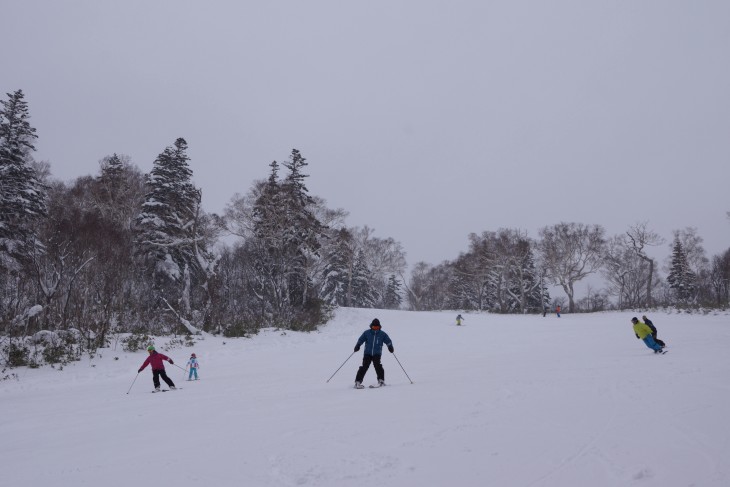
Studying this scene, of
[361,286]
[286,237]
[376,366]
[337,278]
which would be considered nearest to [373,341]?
[376,366]

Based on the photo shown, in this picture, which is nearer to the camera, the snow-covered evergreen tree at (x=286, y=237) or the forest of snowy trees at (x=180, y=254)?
the forest of snowy trees at (x=180, y=254)

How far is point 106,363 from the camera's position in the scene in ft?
50.2

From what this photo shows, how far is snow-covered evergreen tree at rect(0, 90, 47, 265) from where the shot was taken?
1816cm

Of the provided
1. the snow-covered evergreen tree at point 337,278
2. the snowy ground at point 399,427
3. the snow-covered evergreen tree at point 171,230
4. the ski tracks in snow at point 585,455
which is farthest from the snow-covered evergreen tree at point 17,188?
the snow-covered evergreen tree at point 337,278

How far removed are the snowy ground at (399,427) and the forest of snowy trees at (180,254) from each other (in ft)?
20.1

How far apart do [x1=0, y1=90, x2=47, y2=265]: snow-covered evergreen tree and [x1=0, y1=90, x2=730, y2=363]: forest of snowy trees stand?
63 mm

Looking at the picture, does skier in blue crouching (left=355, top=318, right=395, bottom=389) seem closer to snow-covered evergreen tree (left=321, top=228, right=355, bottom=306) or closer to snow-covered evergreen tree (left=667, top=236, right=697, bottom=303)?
snow-covered evergreen tree (left=321, top=228, right=355, bottom=306)

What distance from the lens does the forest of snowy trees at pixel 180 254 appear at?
17.7 meters

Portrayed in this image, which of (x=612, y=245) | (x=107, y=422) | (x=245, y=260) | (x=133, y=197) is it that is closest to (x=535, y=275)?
(x=612, y=245)

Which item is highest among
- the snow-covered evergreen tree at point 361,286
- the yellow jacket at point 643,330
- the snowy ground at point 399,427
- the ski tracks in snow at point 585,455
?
the snow-covered evergreen tree at point 361,286

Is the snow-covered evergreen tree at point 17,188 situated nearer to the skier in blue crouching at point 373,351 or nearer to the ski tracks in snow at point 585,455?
the skier in blue crouching at point 373,351

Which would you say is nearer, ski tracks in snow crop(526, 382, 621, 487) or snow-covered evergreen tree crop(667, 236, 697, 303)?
ski tracks in snow crop(526, 382, 621, 487)

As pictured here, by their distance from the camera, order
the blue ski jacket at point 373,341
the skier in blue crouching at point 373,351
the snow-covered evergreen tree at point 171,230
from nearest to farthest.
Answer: the skier in blue crouching at point 373,351, the blue ski jacket at point 373,341, the snow-covered evergreen tree at point 171,230

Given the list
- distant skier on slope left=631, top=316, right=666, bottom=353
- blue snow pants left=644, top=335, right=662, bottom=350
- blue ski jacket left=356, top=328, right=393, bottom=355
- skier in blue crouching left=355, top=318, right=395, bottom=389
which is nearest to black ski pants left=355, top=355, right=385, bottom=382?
skier in blue crouching left=355, top=318, right=395, bottom=389
